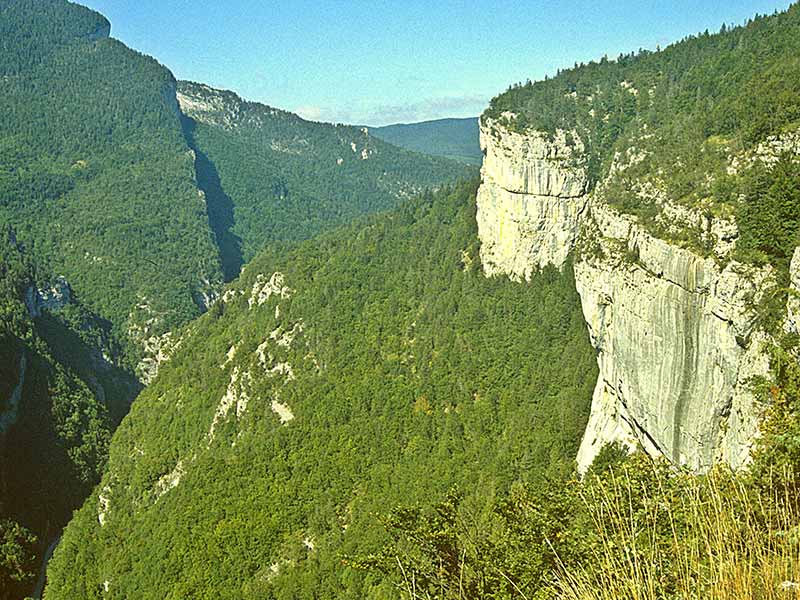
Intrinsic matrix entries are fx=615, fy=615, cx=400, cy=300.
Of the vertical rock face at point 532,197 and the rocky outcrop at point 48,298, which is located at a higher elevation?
the vertical rock face at point 532,197

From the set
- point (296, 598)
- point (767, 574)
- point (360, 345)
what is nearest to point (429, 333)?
point (360, 345)

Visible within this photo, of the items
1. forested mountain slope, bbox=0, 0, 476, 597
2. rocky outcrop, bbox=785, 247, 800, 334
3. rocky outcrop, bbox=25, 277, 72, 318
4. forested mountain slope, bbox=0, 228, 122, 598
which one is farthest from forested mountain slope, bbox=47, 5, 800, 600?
rocky outcrop, bbox=25, 277, 72, 318

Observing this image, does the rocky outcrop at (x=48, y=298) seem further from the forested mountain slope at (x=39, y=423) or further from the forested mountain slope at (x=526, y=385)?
the forested mountain slope at (x=526, y=385)

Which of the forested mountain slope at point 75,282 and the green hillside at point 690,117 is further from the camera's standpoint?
the forested mountain slope at point 75,282

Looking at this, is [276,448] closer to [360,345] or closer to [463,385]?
[360,345]

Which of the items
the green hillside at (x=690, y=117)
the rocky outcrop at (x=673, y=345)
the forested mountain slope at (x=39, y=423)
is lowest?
the forested mountain slope at (x=39, y=423)

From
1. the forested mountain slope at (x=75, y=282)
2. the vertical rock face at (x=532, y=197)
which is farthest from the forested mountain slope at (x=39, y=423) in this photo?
the vertical rock face at (x=532, y=197)

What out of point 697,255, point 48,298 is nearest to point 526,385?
point 697,255
